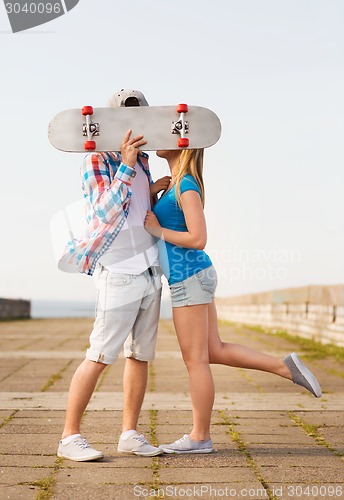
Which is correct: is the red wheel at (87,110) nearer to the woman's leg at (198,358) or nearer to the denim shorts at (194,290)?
the denim shorts at (194,290)

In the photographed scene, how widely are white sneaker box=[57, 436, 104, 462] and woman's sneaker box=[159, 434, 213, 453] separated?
40 centimetres

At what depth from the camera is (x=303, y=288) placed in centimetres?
1242

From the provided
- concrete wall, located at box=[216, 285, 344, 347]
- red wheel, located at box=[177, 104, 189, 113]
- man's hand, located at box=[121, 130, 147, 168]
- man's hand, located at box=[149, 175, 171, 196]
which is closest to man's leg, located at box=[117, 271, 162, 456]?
man's hand, located at box=[149, 175, 171, 196]

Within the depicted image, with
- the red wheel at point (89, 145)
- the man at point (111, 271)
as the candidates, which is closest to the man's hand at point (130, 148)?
the man at point (111, 271)

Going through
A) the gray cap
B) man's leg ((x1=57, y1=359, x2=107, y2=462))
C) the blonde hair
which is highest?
the gray cap

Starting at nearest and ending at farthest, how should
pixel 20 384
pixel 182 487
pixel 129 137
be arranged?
pixel 182 487 < pixel 129 137 < pixel 20 384

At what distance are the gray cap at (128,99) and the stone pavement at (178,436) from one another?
173 cm

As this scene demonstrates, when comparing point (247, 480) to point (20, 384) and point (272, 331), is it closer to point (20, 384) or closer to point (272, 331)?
point (20, 384)

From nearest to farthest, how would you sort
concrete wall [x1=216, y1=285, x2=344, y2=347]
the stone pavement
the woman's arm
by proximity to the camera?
the stone pavement, the woman's arm, concrete wall [x1=216, y1=285, x2=344, y2=347]

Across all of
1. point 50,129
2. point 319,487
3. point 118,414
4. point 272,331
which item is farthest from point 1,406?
point 272,331

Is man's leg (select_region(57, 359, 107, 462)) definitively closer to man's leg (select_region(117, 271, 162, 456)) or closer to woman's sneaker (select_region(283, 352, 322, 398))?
man's leg (select_region(117, 271, 162, 456))

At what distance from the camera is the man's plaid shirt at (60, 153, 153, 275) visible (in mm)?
3799

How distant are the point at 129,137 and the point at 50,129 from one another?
381 millimetres

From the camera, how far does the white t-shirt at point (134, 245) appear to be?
3.96m
